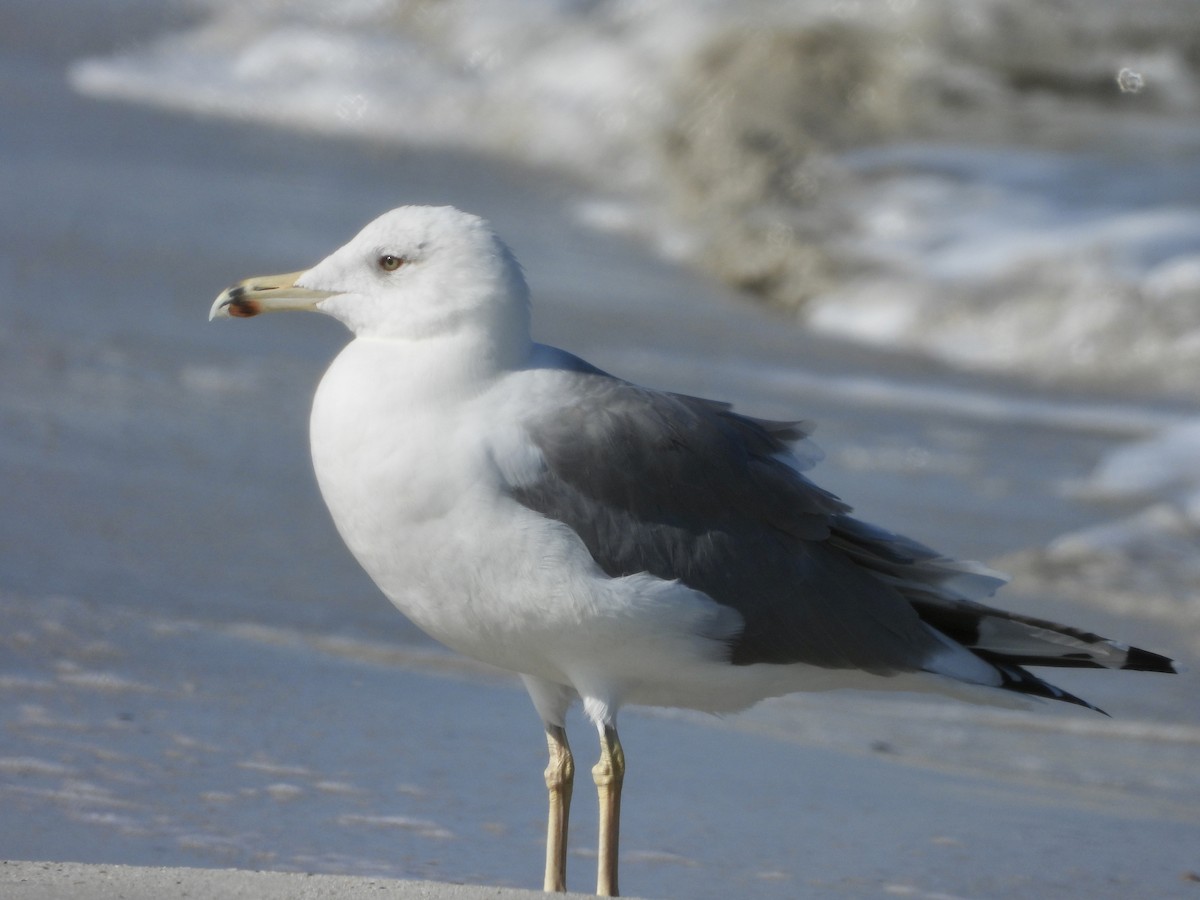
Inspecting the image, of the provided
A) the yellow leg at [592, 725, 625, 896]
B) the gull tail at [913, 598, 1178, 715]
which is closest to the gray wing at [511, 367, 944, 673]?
the gull tail at [913, 598, 1178, 715]

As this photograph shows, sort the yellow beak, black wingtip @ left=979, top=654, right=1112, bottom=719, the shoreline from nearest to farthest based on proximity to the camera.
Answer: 1. the shoreline
2. the yellow beak
3. black wingtip @ left=979, top=654, right=1112, bottom=719

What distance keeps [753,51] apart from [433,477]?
10.9m

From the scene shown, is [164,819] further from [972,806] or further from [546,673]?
[972,806]

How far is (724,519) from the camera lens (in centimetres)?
348

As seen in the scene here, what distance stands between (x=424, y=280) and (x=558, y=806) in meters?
0.98

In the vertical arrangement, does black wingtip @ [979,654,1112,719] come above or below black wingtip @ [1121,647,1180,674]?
below

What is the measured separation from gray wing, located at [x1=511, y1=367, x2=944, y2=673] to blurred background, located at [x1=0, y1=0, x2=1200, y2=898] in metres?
0.48

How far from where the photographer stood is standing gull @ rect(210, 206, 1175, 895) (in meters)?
3.19

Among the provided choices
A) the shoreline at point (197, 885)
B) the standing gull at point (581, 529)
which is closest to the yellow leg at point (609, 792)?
the standing gull at point (581, 529)

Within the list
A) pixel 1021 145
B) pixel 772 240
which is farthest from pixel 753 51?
pixel 772 240

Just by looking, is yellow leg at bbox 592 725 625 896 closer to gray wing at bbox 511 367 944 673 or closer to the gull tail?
gray wing at bbox 511 367 944 673

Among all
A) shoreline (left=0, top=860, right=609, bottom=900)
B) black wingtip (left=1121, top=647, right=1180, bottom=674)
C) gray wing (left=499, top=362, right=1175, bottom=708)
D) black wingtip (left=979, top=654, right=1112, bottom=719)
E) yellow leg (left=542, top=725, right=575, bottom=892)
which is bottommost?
shoreline (left=0, top=860, right=609, bottom=900)

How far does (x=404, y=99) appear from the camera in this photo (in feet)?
44.6

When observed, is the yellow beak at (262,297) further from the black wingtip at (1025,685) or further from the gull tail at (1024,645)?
the black wingtip at (1025,685)
